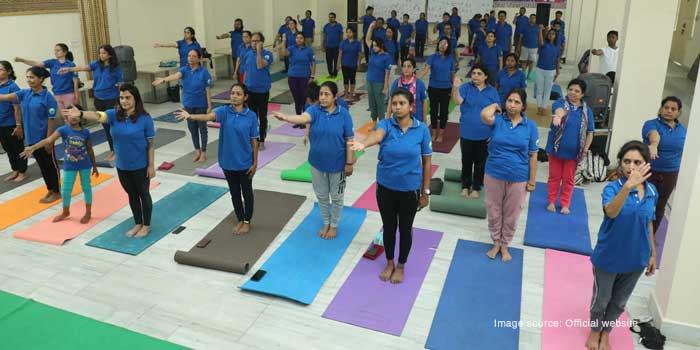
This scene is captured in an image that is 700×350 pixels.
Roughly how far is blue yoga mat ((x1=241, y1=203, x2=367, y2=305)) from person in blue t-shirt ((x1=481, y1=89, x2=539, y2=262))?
54.1 inches

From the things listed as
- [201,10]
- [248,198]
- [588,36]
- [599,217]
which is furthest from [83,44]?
[588,36]

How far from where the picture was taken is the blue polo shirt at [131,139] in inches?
180

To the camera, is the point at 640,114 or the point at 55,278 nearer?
the point at 55,278

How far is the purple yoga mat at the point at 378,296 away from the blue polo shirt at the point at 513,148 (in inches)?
38.6

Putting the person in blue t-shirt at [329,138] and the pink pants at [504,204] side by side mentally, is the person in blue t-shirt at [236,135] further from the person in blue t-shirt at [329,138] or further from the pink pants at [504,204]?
the pink pants at [504,204]

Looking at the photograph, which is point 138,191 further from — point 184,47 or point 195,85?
point 184,47

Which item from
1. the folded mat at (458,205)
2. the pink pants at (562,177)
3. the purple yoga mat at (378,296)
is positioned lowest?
the purple yoga mat at (378,296)

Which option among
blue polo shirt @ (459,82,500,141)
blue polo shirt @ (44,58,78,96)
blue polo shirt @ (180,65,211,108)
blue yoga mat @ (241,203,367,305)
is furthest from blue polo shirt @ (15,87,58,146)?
blue polo shirt @ (459,82,500,141)

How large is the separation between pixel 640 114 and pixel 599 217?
65.8 inches

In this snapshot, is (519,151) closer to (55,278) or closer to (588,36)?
(55,278)

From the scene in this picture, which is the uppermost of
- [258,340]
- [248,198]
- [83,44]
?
[83,44]

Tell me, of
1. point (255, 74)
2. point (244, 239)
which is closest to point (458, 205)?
point (244, 239)

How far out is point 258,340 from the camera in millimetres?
3639

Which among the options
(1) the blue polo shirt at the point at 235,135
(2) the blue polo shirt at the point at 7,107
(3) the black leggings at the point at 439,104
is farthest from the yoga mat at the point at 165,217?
(3) the black leggings at the point at 439,104
